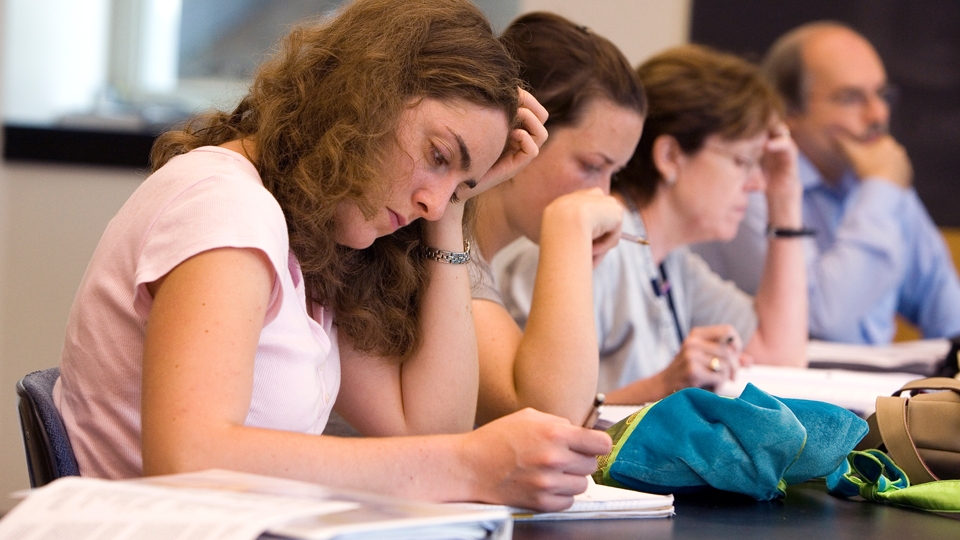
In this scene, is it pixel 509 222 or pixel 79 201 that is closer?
pixel 509 222

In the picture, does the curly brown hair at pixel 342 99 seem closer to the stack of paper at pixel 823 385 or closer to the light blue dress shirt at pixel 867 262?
the stack of paper at pixel 823 385

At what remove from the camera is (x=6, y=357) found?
8.44 feet

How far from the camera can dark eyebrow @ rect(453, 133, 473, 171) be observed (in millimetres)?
1004

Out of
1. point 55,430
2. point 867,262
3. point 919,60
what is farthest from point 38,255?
point 919,60

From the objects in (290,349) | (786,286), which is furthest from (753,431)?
(786,286)

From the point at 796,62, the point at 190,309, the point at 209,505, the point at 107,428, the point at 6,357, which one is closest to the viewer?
the point at 209,505

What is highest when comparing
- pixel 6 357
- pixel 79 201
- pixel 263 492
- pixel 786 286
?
pixel 263 492

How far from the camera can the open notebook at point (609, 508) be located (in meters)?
0.83

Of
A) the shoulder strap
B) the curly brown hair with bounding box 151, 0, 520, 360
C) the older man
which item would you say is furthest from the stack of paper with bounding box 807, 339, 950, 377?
the curly brown hair with bounding box 151, 0, 520, 360

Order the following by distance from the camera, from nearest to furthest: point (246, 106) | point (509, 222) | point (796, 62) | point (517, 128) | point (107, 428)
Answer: point (107, 428)
point (246, 106)
point (517, 128)
point (509, 222)
point (796, 62)

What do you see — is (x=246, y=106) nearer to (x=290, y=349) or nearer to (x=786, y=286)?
(x=290, y=349)

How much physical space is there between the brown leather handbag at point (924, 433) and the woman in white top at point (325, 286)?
0.43 metres

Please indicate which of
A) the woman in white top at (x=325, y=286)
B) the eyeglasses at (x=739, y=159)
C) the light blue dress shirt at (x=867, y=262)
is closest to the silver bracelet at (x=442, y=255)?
the woman in white top at (x=325, y=286)

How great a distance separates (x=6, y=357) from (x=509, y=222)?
1.60 m
